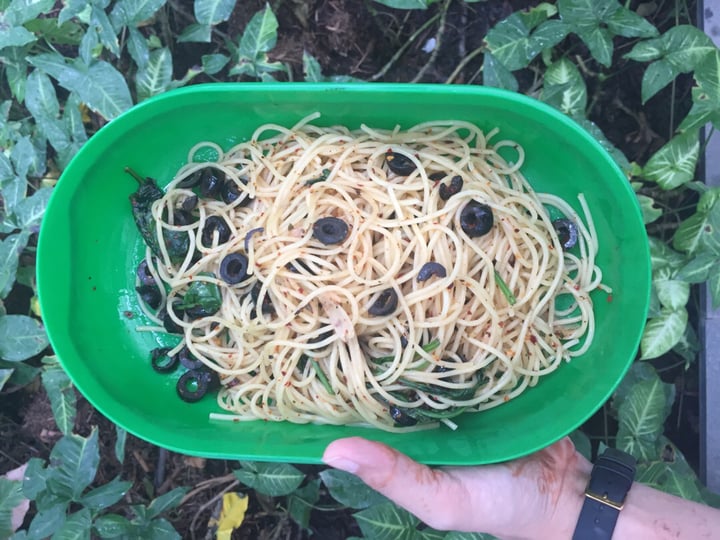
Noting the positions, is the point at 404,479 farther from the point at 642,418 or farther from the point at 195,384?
the point at 642,418

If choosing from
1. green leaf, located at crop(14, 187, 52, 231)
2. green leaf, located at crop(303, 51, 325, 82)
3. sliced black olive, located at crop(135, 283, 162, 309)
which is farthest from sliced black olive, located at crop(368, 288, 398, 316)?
green leaf, located at crop(14, 187, 52, 231)

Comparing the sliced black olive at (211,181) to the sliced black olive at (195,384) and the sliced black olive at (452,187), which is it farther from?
the sliced black olive at (452,187)

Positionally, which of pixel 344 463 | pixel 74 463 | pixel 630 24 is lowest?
pixel 74 463

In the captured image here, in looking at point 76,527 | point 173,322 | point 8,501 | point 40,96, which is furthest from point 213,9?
point 8,501

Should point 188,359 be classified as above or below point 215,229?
below

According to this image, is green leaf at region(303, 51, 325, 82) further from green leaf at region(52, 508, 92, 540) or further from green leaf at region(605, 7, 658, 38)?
green leaf at region(52, 508, 92, 540)

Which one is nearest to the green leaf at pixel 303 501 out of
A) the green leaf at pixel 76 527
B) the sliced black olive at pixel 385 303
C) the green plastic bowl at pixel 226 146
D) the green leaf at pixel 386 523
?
the green leaf at pixel 386 523
